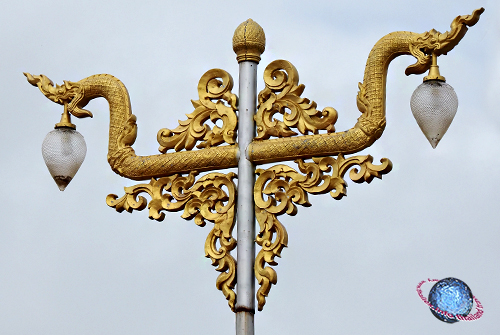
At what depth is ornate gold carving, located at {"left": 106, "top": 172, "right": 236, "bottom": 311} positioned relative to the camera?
10.4 metres

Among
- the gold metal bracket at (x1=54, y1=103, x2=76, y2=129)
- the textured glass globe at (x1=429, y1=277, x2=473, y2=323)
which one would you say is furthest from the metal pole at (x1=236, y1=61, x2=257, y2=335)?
the textured glass globe at (x1=429, y1=277, x2=473, y2=323)

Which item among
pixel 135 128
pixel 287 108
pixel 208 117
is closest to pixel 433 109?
pixel 287 108

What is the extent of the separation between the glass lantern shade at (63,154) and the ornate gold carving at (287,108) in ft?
3.92

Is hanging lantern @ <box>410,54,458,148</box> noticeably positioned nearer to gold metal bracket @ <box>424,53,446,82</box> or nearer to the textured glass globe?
gold metal bracket @ <box>424,53,446,82</box>

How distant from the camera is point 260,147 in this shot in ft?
34.3

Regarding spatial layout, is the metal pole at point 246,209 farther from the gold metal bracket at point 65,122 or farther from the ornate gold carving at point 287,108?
the gold metal bracket at point 65,122

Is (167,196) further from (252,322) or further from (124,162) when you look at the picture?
(252,322)

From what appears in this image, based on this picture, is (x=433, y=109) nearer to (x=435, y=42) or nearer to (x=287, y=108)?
(x=435, y=42)

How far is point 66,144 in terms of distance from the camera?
35.5ft

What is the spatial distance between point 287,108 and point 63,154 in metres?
1.49

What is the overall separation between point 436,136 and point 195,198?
1643mm

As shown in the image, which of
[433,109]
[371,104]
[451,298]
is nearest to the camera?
[451,298]

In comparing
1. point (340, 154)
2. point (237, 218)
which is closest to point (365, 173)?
point (340, 154)

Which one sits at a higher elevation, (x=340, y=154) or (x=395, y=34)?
(x=395, y=34)
